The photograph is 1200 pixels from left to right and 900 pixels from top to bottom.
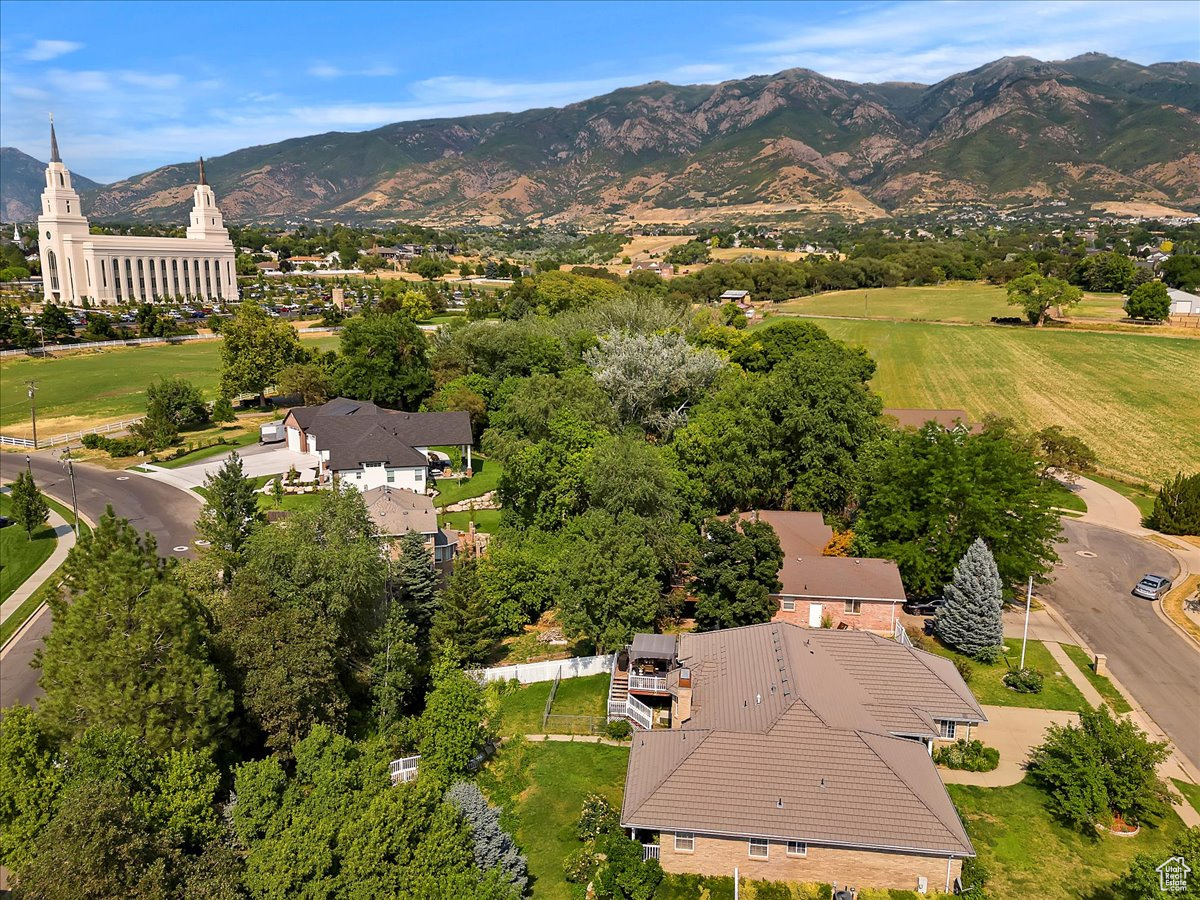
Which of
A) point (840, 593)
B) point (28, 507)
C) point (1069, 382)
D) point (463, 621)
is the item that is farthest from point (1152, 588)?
point (28, 507)

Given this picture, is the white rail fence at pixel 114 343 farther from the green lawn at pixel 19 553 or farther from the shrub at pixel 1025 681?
the shrub at pixel 1025 681

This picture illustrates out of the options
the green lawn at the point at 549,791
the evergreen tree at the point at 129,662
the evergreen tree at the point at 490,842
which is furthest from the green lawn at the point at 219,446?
the evergreen tree at the point at 490,842

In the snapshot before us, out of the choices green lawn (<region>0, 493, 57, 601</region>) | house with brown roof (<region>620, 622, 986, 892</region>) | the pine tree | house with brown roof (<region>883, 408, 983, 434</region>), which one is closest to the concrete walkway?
green lawn (<region>0, 493, 57, 601</region>)

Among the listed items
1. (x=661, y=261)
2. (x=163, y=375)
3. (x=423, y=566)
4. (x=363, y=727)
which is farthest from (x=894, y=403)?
(x=661, y=261)

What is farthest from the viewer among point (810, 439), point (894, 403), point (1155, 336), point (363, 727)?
point (1155, 336)

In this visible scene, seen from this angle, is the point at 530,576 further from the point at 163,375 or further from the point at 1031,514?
the point at 163,375

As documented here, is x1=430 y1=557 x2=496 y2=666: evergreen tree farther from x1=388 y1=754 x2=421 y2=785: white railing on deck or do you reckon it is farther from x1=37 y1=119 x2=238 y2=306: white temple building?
x1=37 y1=119 x2=238 y2=306: white temple building
